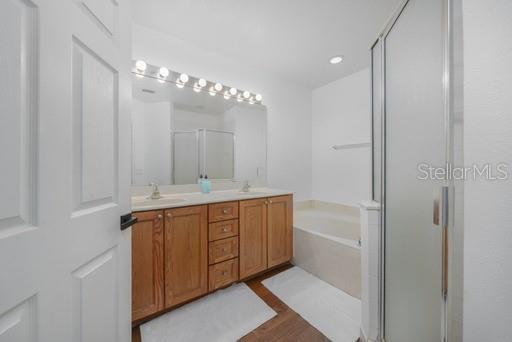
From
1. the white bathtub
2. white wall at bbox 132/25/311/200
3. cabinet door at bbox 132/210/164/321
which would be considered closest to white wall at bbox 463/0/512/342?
the white bathtub

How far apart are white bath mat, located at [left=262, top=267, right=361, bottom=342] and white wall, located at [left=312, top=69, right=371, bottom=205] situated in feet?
3.90

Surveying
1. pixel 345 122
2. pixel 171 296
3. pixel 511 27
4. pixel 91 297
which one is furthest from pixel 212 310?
pixel 345 122

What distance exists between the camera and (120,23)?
771mm

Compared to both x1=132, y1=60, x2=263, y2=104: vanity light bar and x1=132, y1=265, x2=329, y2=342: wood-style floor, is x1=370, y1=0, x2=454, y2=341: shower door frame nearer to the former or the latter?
x1=132, y1=265, x2=329, y2=342: wood-style floor

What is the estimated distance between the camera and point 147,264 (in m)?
1.20

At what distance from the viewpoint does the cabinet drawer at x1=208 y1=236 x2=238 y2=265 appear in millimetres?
1476

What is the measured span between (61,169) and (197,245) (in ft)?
3.53

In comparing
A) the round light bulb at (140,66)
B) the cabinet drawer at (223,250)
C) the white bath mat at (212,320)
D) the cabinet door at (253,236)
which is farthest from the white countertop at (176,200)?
the round light bulb at (140,66)

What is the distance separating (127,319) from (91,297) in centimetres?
33

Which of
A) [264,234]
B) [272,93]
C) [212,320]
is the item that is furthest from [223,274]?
[272,93]

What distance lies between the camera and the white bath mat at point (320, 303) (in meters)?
1.23

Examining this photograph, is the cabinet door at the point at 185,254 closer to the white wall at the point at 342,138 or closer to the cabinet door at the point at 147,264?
the cabinet door at the point at 147,264

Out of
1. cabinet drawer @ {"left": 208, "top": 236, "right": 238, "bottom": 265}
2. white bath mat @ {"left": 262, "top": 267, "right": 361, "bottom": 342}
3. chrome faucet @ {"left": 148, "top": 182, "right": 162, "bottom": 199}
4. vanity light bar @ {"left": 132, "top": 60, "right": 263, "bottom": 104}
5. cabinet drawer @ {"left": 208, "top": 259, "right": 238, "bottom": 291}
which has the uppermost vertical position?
vanity light bar @ {"left": 132, "top": 60, "right": 263, "bottom": 104}

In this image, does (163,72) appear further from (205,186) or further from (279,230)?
(279,230)
